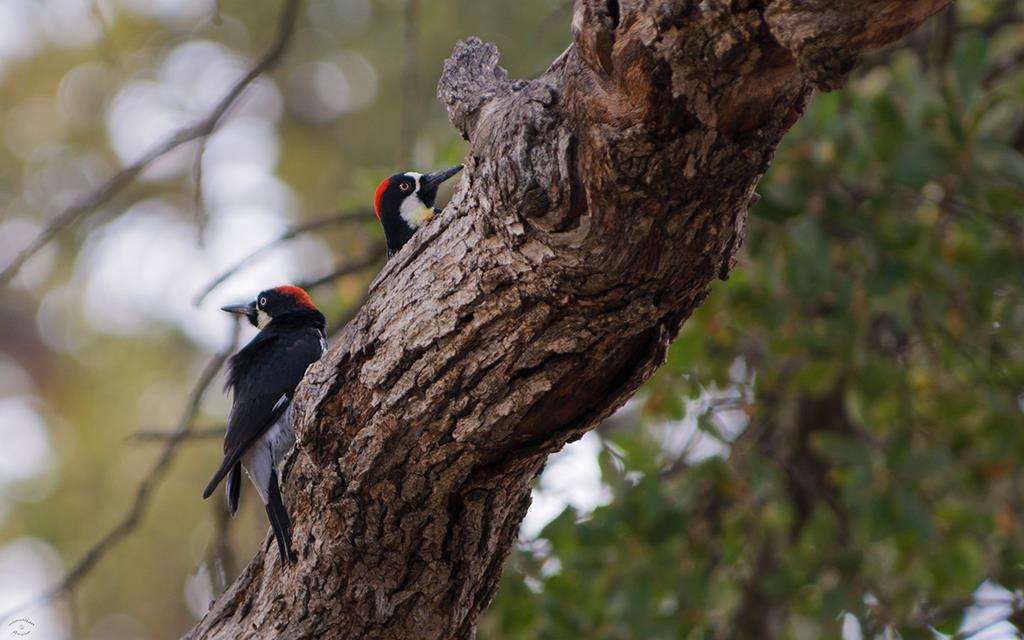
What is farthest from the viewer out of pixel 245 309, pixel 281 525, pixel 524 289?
pixel 245 309

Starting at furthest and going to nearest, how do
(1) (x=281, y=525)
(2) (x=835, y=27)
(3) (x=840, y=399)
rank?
(3) (x=840, y=399)
(1) (x=281, y=525)
(2) (x=835, y=27)

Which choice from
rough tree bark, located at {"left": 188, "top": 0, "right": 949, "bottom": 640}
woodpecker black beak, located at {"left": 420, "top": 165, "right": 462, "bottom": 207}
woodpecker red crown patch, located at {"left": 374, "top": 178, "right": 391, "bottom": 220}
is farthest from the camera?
woodpecker red crown patch, located at {"left": 374, "top": 178, "right": 391, "bottom": 220}

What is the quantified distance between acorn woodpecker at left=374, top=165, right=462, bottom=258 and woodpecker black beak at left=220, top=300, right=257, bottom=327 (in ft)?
2.56

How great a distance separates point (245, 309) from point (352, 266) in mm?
817

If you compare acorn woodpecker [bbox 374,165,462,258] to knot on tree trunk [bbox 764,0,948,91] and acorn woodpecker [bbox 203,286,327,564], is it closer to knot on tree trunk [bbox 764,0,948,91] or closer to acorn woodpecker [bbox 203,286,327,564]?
acorn woodpecker [bbox 203,286,327,564]

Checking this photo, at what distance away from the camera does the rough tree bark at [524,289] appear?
5.58ft

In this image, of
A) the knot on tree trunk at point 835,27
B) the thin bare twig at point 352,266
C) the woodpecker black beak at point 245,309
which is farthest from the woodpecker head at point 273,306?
the knot on tree trunk at point 835,27

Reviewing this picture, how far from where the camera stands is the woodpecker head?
4922 mm

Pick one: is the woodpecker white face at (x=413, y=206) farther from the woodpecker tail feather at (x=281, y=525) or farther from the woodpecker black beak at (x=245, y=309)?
the woodpecker tail feather at (x=281, y=525)

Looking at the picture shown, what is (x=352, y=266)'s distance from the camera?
15.1ft

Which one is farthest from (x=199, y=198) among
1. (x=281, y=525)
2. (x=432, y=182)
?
(x=281, y=525)

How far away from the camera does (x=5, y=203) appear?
36.4 ft

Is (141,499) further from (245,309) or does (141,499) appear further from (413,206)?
(413,206)

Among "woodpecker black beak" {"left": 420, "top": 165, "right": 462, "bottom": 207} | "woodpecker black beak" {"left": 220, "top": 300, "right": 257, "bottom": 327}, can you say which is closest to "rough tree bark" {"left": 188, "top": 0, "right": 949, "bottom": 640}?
"woodpecker black beak" {"left": 420, "top": 165, "right": 462, "bottom": 207}
